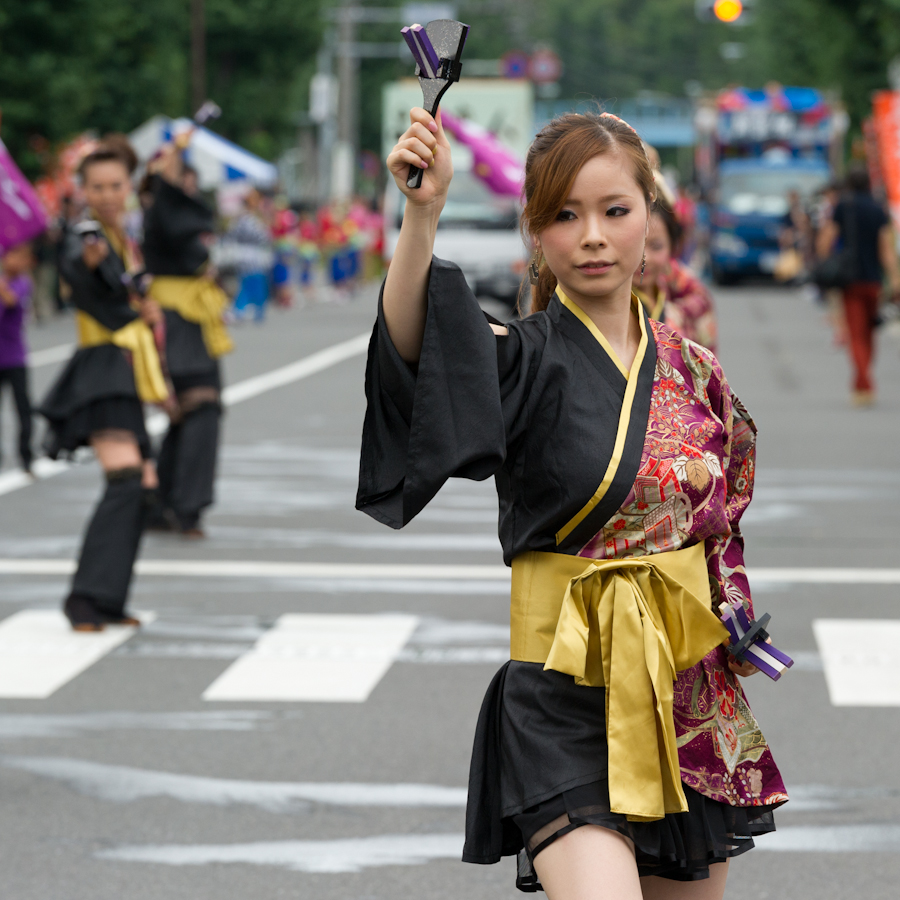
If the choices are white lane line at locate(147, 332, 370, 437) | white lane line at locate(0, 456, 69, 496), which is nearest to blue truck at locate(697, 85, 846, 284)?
white lane line at locate(147, 332, 370, 437)

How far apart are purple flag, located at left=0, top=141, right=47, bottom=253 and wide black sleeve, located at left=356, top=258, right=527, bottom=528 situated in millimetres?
7519

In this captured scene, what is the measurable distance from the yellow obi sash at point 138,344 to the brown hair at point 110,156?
1.95 feet

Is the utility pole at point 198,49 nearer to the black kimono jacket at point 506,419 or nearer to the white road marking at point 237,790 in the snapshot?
the white road marking at point 237,790

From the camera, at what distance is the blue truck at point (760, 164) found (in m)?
36.4

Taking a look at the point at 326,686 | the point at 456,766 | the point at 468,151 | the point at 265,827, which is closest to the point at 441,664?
the point at 326,686

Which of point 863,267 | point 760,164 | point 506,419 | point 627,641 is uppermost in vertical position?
point 506,419

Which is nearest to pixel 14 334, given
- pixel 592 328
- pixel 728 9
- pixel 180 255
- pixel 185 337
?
pixel 185 337

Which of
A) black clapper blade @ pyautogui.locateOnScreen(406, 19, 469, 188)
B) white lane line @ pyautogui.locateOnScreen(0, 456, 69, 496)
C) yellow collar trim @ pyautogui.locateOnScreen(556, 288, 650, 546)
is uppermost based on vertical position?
black clapper blade @ pyautogui.locateOnScreen(406, 19, 469, 188)

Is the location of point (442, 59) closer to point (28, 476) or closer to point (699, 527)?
point (699, 527)

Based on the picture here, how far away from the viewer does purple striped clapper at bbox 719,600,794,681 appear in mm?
3113

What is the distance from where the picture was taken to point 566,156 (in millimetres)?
2990

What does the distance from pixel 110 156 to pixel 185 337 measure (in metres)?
2.11

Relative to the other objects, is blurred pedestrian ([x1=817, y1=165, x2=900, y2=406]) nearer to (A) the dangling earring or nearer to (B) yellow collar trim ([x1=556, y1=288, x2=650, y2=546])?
(A) the dangling earring

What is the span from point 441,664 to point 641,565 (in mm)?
4052
